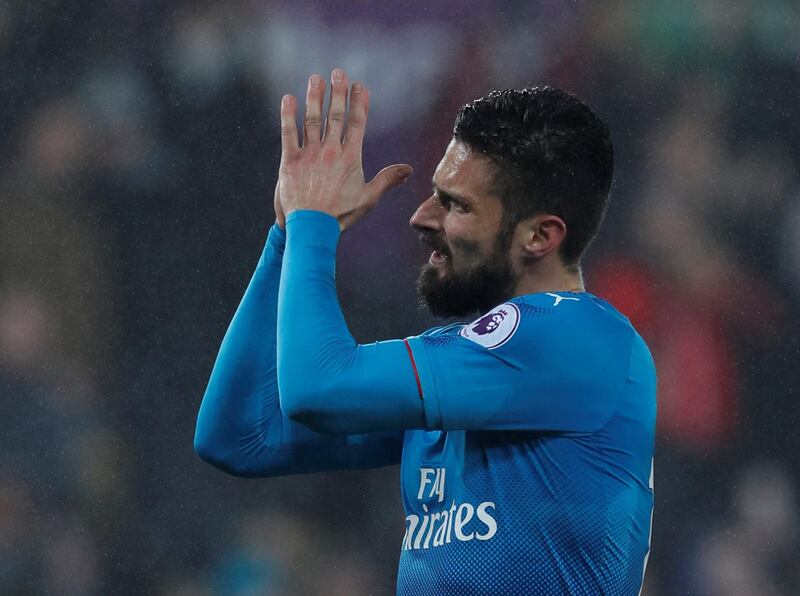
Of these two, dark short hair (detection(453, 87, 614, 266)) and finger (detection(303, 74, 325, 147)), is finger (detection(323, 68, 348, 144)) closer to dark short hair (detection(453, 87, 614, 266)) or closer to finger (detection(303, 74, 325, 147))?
finger (detection(303, 74, 325, 147))

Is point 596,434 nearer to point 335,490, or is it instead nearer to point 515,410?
point 515,410

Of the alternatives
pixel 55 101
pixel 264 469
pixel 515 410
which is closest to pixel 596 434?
pixel 515 410

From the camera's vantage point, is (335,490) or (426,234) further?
(335,490)

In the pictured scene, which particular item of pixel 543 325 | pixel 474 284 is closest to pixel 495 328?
pixel 543 325

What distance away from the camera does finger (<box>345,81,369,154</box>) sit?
1.47 meters

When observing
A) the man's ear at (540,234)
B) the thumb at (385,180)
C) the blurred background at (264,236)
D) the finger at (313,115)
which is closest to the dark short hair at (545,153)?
the man's ear at (540,234)

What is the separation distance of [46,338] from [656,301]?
1.94 meters

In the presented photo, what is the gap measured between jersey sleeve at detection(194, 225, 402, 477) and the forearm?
336 millimetres

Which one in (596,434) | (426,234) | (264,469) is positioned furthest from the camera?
(264,469)

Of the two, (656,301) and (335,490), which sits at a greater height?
(656,301)

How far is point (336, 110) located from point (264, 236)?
77.9 inches

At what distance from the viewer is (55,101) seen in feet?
11.2

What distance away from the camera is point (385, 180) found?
1.57m

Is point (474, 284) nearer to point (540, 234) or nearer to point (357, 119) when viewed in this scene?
point (540, 234)
